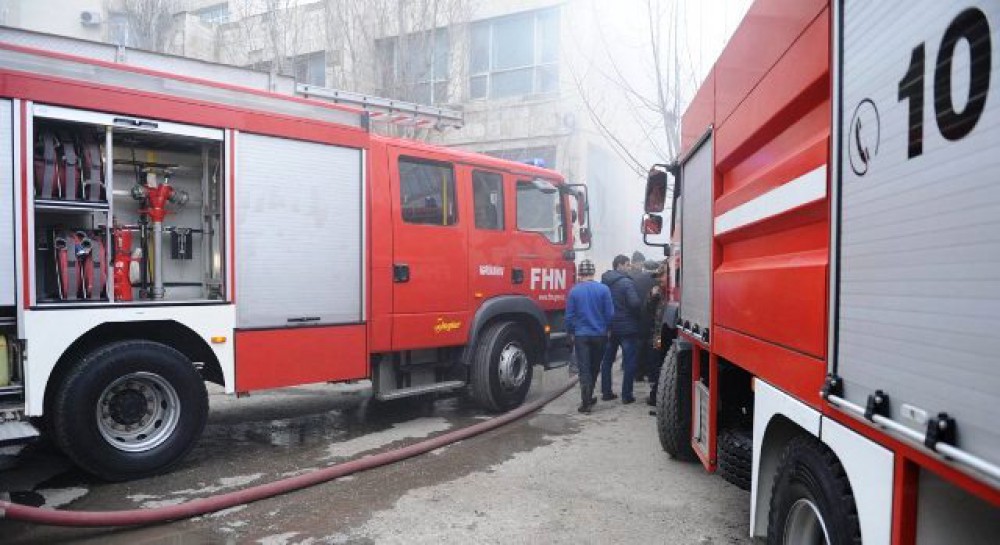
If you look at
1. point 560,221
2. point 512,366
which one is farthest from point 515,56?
point 512,366

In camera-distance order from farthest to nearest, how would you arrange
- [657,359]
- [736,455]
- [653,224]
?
1. [657,359]
2. [653,224]
3. [736,455]

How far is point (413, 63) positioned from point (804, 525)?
48.5 feet

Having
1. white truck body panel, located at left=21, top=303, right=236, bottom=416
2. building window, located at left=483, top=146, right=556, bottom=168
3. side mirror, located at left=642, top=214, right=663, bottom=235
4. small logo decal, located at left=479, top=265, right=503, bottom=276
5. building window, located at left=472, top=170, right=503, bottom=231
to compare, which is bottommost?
white truck body panel, located at left=21, top=303, right=236, bottom=416

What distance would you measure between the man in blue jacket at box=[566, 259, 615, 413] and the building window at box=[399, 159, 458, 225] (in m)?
1.69

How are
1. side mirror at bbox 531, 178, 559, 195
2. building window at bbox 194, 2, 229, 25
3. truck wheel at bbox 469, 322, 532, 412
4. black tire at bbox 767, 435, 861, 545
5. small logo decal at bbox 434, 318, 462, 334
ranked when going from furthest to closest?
building window at bbox 194, 2, 229, 25 → side mirror at bbox 531, 178, 559, 195 → truck wheel at bbox 469, 322, 532, 412 → small logo decal at bbox 434, 318, 462, 334 → black tire at bbox 767, 435, 861, 545

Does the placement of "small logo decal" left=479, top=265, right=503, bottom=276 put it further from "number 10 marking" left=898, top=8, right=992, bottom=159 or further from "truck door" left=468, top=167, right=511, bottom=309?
"number 10 marking" left=898, top=8, right=992, bottom=159

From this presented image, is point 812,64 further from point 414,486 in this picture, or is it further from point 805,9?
point 414,486

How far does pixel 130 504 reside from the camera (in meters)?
4.36

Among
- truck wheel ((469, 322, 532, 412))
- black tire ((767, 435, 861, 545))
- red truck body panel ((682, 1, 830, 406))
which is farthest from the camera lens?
truck wheel ((469, 322, 532, 412))

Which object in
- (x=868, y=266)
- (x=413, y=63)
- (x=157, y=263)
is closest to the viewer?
(x=868, y=266)

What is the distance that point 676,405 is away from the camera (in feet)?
16.4

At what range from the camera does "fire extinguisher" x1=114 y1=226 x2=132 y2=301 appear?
493cm

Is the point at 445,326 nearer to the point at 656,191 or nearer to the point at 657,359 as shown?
the point at 656,191

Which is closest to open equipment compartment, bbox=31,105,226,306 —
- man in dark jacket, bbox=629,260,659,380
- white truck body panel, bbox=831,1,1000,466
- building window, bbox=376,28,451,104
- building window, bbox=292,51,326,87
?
white truck body panel, bbox=831,1,1000,466
